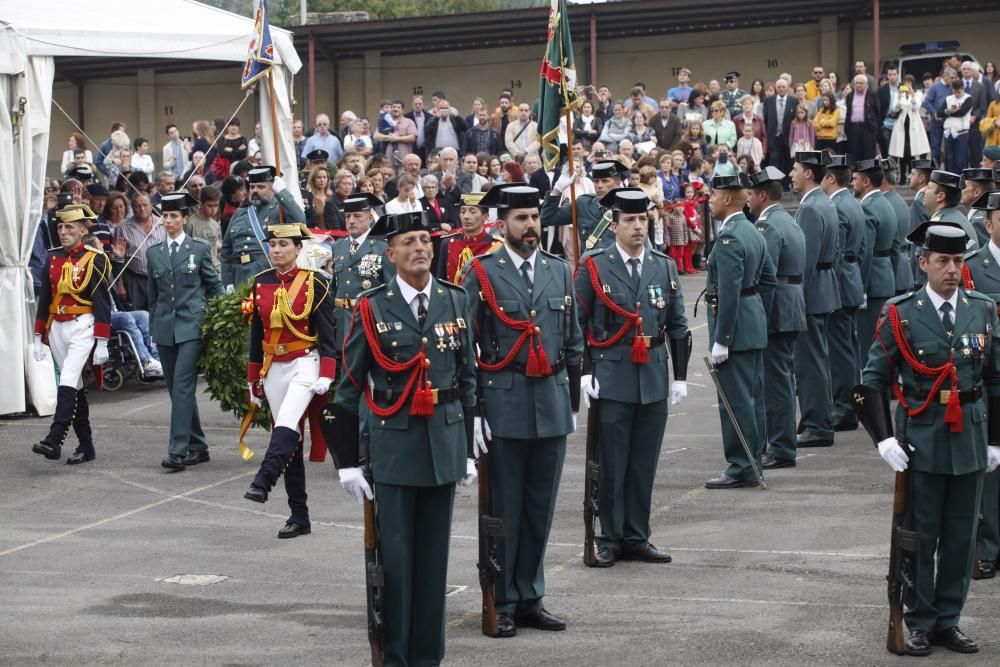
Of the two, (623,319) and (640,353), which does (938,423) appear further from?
(623,319)

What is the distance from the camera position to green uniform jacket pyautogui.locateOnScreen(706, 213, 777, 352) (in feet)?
36.9

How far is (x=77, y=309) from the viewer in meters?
13.1

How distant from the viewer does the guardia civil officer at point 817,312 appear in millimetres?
12914

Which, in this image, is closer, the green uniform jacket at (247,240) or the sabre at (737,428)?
the sabre at (737,428)

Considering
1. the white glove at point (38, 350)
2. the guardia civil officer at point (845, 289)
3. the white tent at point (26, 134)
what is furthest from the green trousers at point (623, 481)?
the white tent at point (26, 134)

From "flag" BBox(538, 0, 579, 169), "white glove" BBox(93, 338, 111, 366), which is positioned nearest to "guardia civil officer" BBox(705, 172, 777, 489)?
"flag" BBox(538, 0, 579, 169)

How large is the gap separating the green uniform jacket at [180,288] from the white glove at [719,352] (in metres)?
4.31

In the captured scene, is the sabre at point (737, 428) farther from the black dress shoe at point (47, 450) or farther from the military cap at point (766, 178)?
the black dress shoe at point (47, 450)

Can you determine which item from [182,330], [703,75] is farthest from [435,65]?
[182,330]

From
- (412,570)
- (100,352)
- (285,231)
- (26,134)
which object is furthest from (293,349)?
(26,134)

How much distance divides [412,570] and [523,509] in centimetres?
122

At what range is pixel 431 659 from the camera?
23.1 ft

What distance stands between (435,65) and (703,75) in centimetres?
576

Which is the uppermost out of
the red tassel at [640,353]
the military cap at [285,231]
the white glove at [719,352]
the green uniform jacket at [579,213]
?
the green uniform jacket at [579,213]
